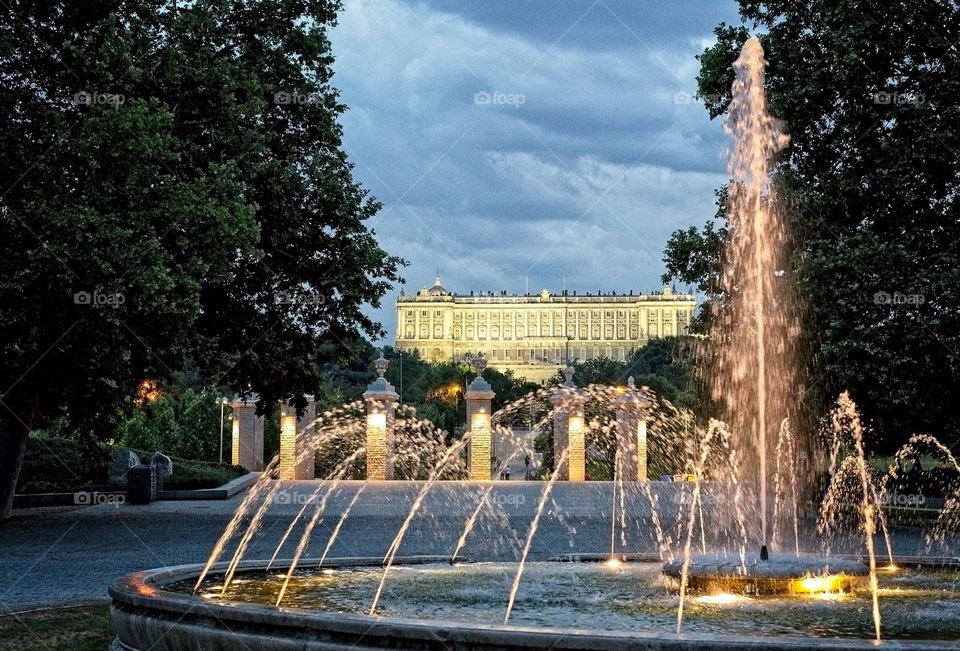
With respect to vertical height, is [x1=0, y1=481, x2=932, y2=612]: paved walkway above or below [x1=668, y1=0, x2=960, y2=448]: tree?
below

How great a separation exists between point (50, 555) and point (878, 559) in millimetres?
11478

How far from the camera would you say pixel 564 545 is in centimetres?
1741

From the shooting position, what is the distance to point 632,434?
41000mm

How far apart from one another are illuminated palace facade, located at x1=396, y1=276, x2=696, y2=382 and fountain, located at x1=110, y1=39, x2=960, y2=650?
411ft

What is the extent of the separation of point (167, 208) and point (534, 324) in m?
153

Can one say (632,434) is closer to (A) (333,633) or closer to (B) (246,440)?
(B) (246,440)

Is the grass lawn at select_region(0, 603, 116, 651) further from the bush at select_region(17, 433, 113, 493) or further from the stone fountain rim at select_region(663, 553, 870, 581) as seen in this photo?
the bush at select_region(17, 433, 113, 493)

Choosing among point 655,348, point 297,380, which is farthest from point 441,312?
point 297,380

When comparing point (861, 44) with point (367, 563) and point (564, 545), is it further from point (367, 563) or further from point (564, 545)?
point (367, 563)

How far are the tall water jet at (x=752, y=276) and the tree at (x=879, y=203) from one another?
2.03 ft

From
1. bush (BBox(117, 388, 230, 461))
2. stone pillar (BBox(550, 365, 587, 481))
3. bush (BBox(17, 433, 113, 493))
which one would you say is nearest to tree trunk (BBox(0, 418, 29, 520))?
bush (BBox(17, 433, 113, 493))

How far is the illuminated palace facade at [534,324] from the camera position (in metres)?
166

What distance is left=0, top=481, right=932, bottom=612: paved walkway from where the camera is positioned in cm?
1448

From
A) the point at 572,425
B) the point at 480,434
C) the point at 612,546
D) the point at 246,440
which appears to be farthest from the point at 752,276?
the point at 246,440
